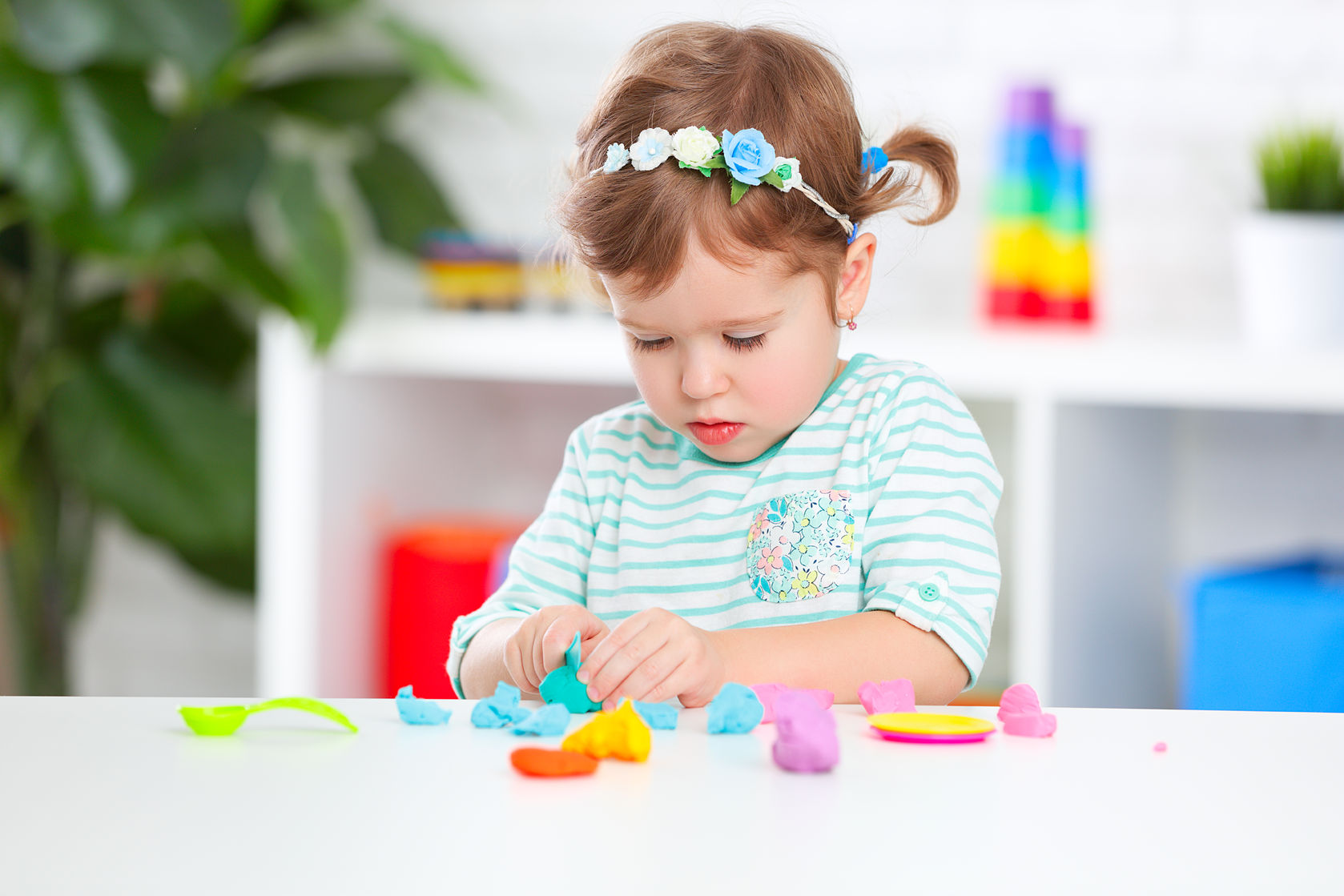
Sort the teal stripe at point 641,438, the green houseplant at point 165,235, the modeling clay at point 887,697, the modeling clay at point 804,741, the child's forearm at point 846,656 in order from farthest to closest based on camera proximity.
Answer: the green houseplant at point 165,235, the teal stripe at point 641,438, the child's forearm at point 846,656, the modeling clay at point 887,697, the modeling clay at point 804,741

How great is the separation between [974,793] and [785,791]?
2.4 inches

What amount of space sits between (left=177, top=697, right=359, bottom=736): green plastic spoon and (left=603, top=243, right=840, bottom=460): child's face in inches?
12.2

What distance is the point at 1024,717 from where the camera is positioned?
0.55 metres

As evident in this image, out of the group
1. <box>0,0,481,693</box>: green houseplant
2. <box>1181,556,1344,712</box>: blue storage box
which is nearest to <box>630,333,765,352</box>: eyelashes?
<box>1181,556,1344,712</box>: blue storage box

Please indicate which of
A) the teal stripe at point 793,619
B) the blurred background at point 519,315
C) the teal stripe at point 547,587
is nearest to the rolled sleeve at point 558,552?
the teal stripe at point 547,587

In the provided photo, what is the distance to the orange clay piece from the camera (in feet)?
1.57

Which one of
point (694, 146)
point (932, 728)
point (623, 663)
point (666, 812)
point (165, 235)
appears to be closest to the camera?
point (666, 812)

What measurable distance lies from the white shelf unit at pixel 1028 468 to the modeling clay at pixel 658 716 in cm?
97

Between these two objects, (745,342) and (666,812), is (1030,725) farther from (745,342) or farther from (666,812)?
(745,342)

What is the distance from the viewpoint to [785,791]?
0.46 m

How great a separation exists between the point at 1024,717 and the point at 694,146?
0.37m

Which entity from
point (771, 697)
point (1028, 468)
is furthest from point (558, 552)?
point (1028, 468)

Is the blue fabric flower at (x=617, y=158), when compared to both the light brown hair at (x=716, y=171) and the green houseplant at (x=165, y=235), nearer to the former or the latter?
the light brown hair at (x=716, y=171)

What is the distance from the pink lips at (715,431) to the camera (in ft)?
2.77
